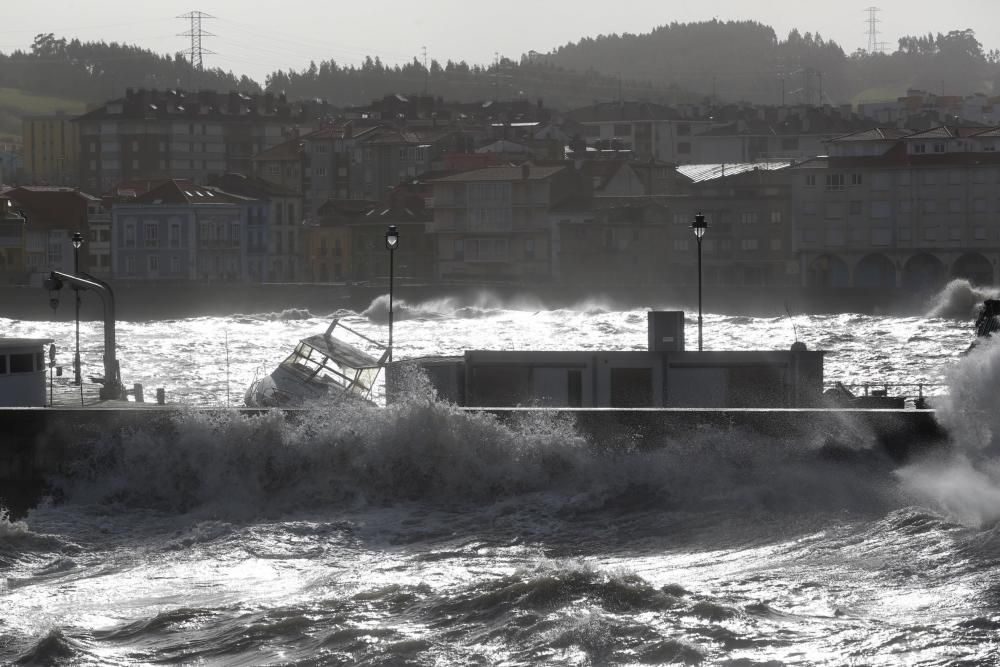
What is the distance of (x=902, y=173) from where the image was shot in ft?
254

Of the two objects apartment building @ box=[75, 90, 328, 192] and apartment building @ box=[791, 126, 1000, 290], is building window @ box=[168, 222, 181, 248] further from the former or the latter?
apartment building @ box=[75, 90, 328, 192]

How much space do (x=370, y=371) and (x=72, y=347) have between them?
107 ft

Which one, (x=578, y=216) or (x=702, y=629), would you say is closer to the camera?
(x=702, y=629)

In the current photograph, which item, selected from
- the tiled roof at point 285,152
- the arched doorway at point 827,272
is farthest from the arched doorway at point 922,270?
the tiled roof at point 285,152

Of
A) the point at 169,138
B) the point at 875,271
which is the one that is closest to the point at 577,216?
the point at 875,271

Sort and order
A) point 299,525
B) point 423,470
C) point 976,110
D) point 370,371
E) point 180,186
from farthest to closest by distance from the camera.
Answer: point 976,110
point 180,186
point 370,371
point 423,470
point 299,525

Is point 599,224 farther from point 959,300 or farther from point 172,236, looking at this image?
point 172,236

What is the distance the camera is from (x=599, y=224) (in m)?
79.6

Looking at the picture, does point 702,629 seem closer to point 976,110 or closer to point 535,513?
point 535,513

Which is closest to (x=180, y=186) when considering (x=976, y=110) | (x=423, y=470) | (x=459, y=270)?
(x=459, y=270)

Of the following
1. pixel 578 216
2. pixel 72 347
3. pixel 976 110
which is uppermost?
pixel 976 110

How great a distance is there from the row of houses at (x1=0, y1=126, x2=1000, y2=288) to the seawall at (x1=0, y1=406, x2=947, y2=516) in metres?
60.1

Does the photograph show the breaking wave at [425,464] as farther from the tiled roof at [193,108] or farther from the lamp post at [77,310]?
the tiled roof at [193,108]

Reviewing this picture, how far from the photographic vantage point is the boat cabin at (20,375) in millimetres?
22250
